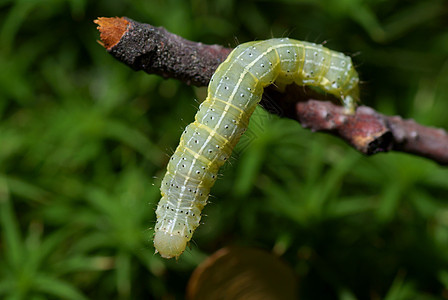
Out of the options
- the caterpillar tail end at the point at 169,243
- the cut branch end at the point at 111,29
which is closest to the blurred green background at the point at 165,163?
the caterpillar tail end at the point at 169,243

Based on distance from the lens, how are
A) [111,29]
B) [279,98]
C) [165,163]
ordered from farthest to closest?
[165,163] → [279,98] → [111,29]

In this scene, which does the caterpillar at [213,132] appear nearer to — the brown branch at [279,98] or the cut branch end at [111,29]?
the brown branch at [279,98]

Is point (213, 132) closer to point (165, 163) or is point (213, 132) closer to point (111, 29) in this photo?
point (111, 29)

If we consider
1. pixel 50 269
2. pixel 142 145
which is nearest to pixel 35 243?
pixel 50 269

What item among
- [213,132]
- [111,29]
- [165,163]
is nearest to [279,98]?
[213,132]

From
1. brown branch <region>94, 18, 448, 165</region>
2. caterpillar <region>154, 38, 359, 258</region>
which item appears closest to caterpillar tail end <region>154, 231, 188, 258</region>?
caterpillar <region>154, 38, 359, 258</region>

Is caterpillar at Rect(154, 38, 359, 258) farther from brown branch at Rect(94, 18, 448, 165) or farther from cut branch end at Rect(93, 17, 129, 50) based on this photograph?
cut branch end at Rect(93, 17, 129, 50)

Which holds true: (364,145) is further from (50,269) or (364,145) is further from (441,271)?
(50,269)
